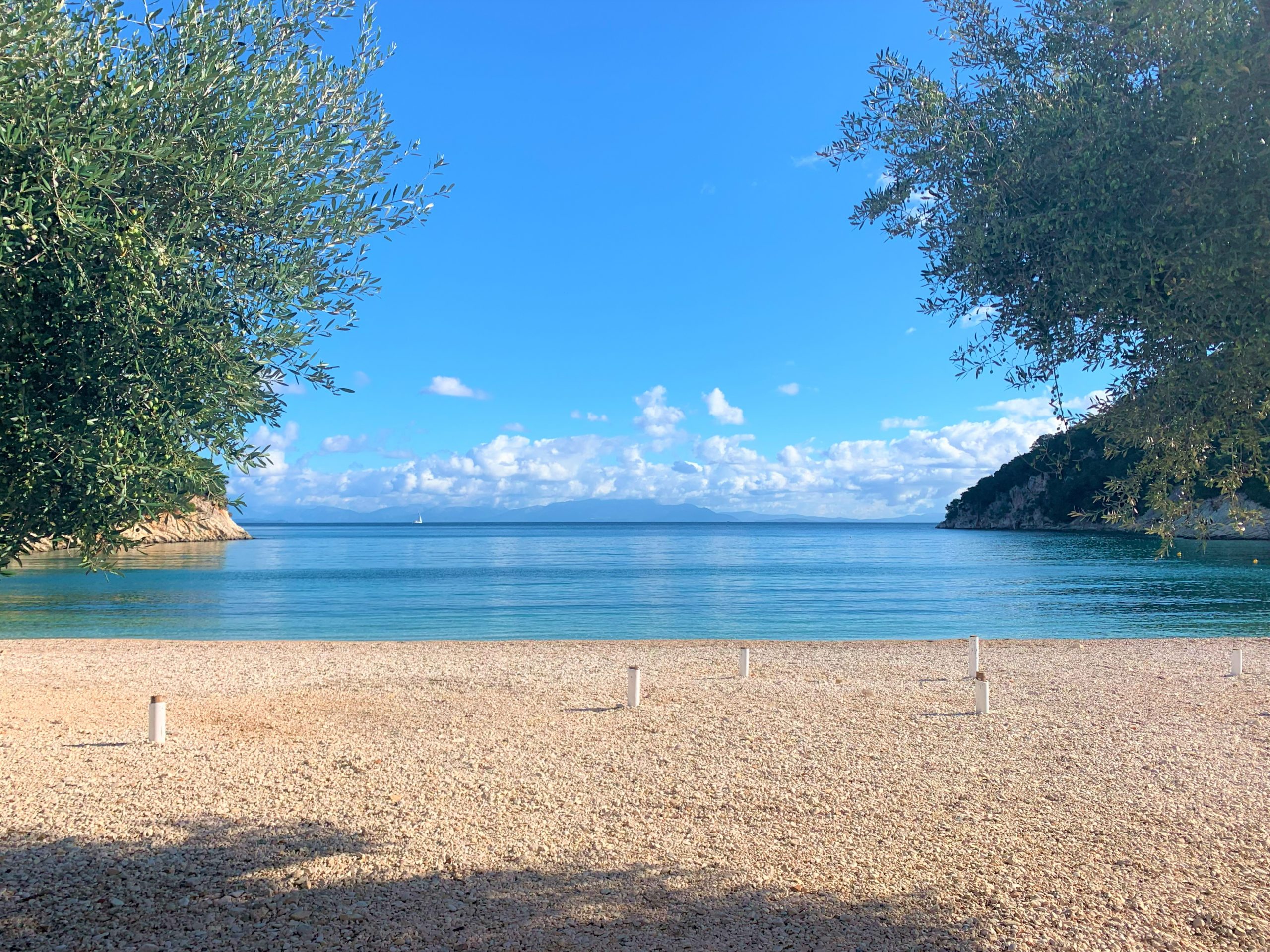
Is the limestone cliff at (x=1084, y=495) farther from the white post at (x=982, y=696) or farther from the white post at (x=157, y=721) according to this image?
the white post at (x=157, y=721)

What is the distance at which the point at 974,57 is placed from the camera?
7.82m

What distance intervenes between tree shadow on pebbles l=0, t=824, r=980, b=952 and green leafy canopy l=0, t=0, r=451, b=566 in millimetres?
3270

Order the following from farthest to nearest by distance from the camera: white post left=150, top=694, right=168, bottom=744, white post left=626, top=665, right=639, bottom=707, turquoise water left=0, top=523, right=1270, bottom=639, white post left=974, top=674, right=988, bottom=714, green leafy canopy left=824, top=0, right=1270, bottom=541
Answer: turquoise water left=0, top=523, right=1270, bottom=639, white post left=626, top=665, right=639, bottom=707, white post left=974, top=674, right=988, bottom=714, white post left=150, top=694, right=168, bottom=744, green leafy canopy left=824, top=0, right=1270, bottom=541

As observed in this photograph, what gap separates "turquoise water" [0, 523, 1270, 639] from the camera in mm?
35031

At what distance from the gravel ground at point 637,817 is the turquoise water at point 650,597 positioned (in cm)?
374

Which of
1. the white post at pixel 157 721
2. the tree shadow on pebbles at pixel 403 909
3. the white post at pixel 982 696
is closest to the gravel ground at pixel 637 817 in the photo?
the tree shadow on pebbles at pixel 403 909

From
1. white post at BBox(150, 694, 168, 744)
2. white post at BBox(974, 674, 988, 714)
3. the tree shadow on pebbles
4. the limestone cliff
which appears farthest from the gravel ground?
the limestone cliff

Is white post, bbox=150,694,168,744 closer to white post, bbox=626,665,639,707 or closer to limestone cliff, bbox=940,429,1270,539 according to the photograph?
white post, bbox=626,665,639,707

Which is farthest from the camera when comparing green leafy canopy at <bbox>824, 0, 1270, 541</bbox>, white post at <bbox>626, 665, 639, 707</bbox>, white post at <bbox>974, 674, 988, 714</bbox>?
white post at <bbox>626, 665, 639, 707</bbox>

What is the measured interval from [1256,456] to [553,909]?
7.32 m

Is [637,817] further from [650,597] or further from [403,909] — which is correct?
[650,597]

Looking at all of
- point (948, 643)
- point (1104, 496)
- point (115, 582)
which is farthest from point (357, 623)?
point (1104, 496)

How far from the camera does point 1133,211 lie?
603cm

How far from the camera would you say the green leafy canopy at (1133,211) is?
5.77 metres
